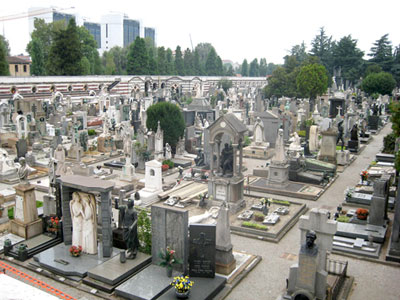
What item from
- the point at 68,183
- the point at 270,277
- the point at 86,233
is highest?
the point at 68,183

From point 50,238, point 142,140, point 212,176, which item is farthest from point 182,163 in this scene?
point 50,238

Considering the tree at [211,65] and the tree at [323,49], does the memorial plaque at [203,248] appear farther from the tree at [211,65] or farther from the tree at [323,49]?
the tree at [211,65]

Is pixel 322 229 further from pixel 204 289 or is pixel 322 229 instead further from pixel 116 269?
pixel 116 269

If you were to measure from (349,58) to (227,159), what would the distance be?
57.9 metres

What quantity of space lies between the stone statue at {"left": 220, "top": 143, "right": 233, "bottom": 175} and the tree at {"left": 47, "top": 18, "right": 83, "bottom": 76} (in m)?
44.0

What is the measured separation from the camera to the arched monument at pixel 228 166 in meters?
15.8

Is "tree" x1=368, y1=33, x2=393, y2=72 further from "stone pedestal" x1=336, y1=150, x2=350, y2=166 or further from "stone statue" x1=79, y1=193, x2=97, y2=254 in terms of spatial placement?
"stone statue" x1=79, y1=193, x2=97, y2=254

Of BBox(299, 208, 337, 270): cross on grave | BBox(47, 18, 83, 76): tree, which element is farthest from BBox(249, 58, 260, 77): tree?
BBox(299, 208, 337, 270): cross on grave

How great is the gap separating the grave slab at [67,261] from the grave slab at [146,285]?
4.59 ft

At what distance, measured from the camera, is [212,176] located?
16641mm

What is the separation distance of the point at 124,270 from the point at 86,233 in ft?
5.64

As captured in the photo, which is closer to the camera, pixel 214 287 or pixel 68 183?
pixel 214 287

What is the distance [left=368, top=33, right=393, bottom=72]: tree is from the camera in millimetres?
67375

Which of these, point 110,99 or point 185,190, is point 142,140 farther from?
point 110,99
